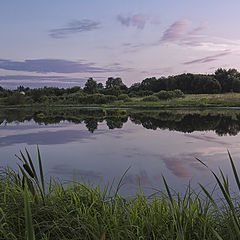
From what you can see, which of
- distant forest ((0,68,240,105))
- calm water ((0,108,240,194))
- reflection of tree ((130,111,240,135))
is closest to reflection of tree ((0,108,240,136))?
reflection of tree ((130,111,240,135))

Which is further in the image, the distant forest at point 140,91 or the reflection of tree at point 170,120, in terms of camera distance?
the distant forest at point 140,91

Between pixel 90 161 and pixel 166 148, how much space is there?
3.15m

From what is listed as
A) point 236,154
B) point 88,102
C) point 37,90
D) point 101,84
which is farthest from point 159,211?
point 101,84

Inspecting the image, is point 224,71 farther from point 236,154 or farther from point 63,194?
point 63,194

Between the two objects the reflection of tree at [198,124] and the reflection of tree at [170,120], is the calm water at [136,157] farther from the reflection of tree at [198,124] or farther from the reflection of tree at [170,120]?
the reflection of tree at [170,120]

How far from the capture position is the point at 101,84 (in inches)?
4355

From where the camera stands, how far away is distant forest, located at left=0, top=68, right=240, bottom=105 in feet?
183

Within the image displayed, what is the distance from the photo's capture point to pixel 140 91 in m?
71.1

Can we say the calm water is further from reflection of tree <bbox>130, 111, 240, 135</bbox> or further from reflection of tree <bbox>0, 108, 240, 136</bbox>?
reflection of tree <bbox>0, 108, 240, 136</bbox>

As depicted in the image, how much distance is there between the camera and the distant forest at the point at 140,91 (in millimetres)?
55688

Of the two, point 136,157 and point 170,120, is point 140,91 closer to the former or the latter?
A: point 170,120

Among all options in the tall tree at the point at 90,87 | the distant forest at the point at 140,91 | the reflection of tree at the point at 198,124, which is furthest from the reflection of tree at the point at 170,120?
the tall tree at the point at 90,87

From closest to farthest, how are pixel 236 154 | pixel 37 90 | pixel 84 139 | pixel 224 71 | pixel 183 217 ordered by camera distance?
pixel 183 217 → pixel 236 154 → pixel 84 139 → pixel 37 90 → pixel 224 71

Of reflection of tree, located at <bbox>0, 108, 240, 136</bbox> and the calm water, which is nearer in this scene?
the calm water
